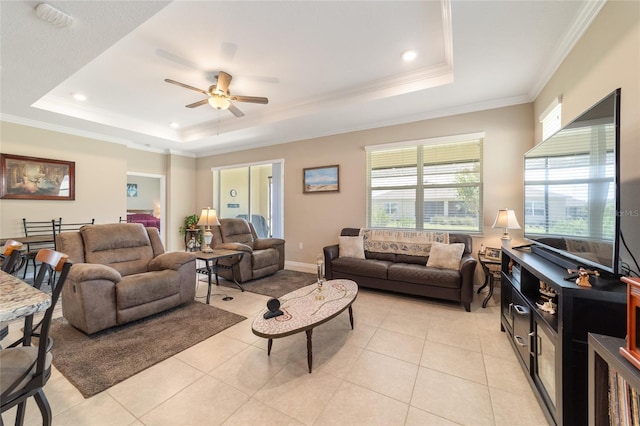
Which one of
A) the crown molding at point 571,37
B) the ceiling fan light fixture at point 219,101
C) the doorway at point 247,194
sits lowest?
the doorway at point 247,194

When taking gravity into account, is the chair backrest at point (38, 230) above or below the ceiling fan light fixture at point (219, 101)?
below

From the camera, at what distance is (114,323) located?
8.07 ft

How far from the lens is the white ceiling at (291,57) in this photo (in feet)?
6.85

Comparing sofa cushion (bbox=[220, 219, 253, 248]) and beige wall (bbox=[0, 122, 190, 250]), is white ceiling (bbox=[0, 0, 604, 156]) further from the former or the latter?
sofa cushion (bbox=[220, 219, 253, 248])

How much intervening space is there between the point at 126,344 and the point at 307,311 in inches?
65.1

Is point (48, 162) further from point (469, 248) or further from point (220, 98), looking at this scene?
point (469, 248)

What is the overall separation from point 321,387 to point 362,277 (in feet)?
6.81

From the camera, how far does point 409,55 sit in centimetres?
279

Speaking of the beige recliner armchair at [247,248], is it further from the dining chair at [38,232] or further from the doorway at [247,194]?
the dining chair at [38,232]

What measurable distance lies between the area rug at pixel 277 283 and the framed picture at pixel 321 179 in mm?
1654

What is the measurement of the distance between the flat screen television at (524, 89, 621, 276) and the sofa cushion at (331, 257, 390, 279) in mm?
1803

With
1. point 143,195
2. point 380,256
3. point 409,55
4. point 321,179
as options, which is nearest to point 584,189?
point 409,55

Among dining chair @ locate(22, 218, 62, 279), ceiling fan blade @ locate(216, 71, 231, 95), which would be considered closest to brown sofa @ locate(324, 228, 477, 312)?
ceiling fan blade @ locate(216, 71, 231, 95)

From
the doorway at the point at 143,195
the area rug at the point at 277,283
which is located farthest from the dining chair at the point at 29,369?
the doorway at the point at 143,195
